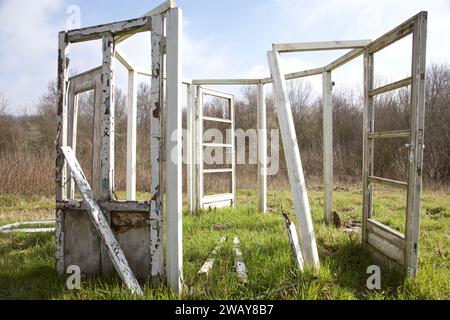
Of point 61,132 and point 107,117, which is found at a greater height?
point 107,117

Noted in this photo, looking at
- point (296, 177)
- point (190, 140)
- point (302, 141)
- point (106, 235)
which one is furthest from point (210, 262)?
point (302, 141)

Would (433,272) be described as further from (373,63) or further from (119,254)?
(119,254)

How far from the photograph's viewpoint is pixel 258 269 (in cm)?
273

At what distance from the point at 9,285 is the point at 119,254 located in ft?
3.75

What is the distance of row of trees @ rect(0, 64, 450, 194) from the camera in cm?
967

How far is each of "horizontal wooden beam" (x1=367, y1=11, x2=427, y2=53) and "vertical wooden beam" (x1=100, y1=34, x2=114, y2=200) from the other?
2634 millimetres

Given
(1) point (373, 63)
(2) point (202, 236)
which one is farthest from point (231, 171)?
(1) point (373, 63)

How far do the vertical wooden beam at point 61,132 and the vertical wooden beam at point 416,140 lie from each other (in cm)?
313

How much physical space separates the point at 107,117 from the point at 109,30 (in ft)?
2.52

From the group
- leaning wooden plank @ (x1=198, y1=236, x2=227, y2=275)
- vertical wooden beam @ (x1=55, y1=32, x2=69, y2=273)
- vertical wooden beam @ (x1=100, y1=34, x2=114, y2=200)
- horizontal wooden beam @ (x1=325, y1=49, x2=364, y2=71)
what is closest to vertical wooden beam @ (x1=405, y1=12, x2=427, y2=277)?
horizontal wooden beam @ (x1=325, y1=49, x2=364, y2=71)

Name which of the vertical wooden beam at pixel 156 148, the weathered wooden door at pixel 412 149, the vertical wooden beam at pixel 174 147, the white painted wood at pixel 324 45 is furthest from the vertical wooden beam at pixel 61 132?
the weathered wooden door at pixel 412 149

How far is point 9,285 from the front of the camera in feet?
9.05

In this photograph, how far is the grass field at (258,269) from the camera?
94.9 inches

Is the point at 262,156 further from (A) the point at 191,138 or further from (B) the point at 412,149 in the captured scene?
(B) the point at 412,149
